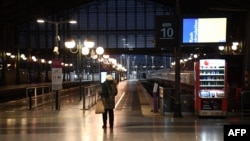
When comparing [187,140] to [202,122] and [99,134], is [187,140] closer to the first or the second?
[99,134]

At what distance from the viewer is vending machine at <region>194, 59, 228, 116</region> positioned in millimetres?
20297

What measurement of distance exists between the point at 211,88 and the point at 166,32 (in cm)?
306

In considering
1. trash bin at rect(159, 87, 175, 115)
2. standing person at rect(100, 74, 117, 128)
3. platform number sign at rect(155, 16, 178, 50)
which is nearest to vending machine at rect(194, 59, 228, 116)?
platform number sign at rect(155, 16, 178, 50)

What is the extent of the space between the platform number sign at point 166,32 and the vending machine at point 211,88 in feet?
5.06

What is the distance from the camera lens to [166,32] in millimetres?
21094

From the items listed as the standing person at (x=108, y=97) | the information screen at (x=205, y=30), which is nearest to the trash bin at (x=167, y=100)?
the information screen at (x=205, y=30)

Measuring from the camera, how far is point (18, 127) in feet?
57.2

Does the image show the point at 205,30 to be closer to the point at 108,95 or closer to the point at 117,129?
the point at 108,95

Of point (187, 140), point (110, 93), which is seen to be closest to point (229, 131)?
point (187, 140)

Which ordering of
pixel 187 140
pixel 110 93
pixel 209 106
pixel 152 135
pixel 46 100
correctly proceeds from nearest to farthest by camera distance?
pixel 187 140, pixel 152 135, pixel 110 93, pixel 209 106, pixel 46 100

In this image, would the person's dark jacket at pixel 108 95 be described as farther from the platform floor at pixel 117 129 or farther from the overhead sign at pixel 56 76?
the overhead sign at pixel 56 76

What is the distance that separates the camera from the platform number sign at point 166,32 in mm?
21047

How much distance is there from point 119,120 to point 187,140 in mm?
6349

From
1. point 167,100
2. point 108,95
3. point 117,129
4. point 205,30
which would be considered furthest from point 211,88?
point 117,129
